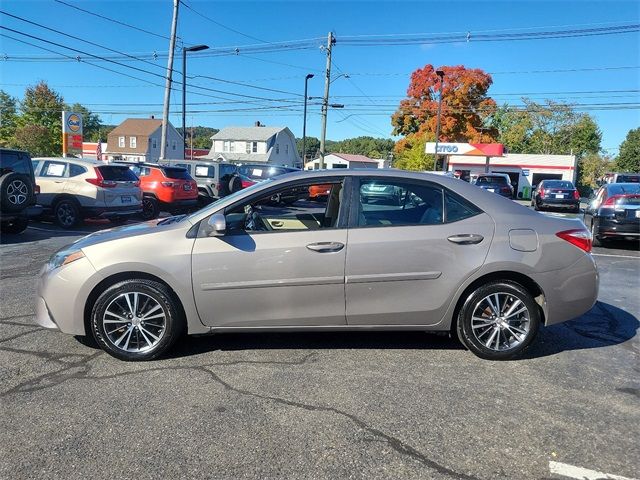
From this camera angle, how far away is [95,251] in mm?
4008

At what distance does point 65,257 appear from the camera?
4.09 meters

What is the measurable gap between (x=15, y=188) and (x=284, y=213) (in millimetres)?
7064

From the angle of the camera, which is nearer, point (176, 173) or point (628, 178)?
point (176, 173)

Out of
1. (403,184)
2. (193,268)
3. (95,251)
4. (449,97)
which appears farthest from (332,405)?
(449,97)

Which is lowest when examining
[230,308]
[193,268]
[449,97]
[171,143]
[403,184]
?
[230,308]

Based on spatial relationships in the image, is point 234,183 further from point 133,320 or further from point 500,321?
point 500,321

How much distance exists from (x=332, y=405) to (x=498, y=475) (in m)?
1.15

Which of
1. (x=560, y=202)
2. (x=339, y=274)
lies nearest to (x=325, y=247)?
(x=339, y=274)

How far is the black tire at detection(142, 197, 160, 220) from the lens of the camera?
14.2 metres

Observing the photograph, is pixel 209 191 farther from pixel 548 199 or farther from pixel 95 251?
pixel 548 199

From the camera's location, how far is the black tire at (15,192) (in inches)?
358

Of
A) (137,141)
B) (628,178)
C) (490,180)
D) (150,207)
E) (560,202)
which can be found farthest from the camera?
(137,141)

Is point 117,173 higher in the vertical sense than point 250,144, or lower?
lower

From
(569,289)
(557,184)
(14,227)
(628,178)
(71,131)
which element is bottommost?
(14,227)
